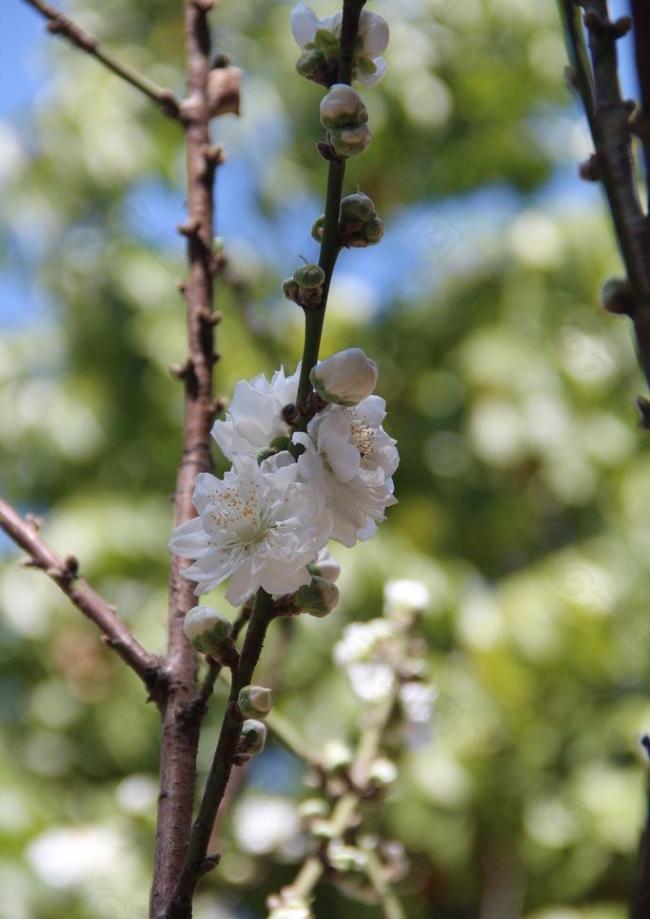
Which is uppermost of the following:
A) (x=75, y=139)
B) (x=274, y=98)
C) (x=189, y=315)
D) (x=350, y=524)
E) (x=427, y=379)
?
(x=274, y=98)

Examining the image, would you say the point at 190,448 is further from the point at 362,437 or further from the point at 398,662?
→ the point at 398,662

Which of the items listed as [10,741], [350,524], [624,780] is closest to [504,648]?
[624,780]

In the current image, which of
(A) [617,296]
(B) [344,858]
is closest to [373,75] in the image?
(A) [617,296]

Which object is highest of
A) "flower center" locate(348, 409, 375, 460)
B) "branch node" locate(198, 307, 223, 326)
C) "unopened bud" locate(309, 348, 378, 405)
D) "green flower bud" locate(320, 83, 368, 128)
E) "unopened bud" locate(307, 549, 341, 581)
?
"branch node" locate(198, 307, 223, 326)

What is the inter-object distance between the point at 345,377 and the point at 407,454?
7.50 feet

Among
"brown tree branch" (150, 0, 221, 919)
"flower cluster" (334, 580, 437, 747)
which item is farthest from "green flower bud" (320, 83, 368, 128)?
"flower cluster" (334, 580, 437, 747)

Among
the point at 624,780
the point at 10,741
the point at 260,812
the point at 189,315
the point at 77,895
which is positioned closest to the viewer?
the point at 189,315

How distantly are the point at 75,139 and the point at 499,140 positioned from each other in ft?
4.10

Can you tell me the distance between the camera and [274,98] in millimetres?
2930

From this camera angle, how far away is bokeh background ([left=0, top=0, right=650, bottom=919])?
2021mm

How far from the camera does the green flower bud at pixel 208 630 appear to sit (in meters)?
0.39

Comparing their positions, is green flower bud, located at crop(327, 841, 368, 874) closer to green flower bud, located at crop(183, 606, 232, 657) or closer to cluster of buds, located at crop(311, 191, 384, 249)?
green flower bud, located at crop(183, 606, 232, 657)

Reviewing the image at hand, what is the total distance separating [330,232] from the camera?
1.25 ft

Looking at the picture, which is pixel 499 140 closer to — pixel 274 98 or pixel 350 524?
pixel 274 98
